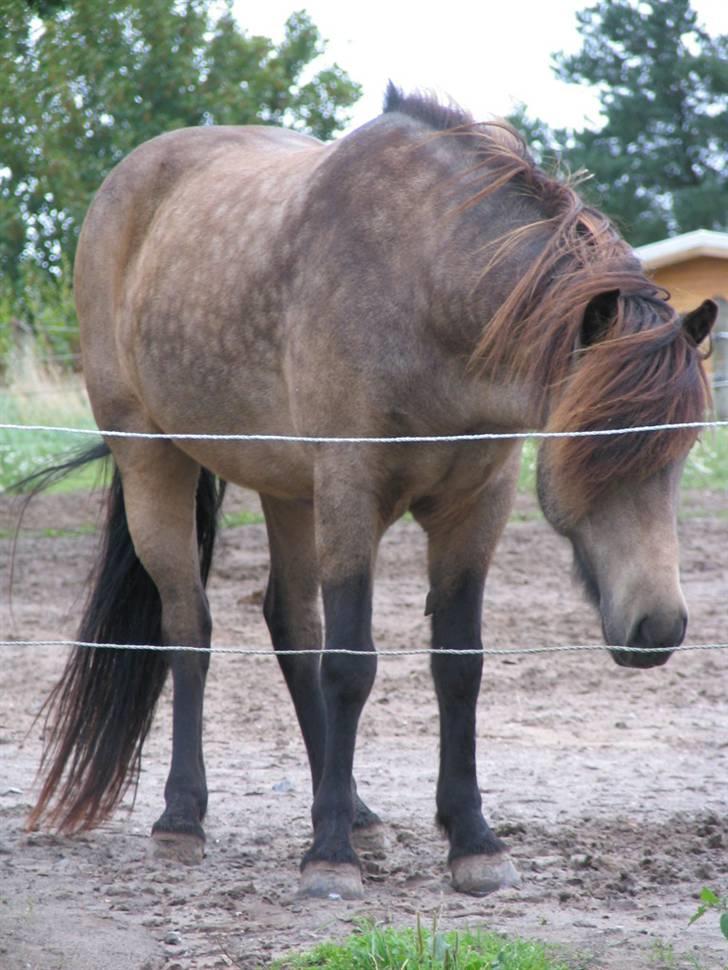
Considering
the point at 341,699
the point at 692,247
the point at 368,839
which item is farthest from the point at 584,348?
the point at 692,247

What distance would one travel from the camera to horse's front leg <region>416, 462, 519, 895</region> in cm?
414

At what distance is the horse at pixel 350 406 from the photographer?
330 cm

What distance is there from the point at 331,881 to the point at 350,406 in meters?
1.40

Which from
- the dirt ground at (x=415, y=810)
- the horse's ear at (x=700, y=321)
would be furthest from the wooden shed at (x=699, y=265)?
the horse's ear at (x=700, y=321)

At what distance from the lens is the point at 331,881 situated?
378 cm

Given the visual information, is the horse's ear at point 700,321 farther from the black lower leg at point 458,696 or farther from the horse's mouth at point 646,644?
the black lower leg at point 458,696

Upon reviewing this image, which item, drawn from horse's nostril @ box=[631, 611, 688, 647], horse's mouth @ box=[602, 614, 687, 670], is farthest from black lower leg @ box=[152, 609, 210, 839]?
horse's nostril @ box=[631, 611, 688, 647]

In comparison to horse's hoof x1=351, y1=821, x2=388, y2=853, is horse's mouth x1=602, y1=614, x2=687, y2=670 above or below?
above

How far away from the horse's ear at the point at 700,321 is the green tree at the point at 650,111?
104 feet

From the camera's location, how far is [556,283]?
11.3 ft

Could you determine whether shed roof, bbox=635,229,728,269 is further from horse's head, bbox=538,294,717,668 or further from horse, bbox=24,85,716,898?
horse's head, bbox=538,294,717,668

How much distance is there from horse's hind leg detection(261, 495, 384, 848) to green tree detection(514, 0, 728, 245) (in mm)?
30419

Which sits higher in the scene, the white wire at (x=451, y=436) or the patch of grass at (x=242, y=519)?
the white wire at (x=451, y=436)

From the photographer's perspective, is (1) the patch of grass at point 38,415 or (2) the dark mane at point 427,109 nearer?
(2) the dark mane at point 427,109
